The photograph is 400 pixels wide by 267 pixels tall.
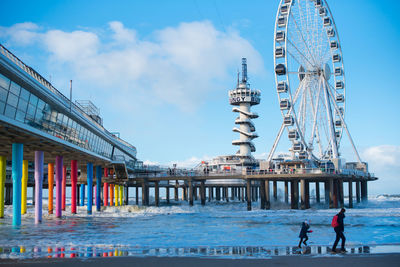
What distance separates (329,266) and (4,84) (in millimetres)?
19287

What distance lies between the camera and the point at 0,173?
30359 mm

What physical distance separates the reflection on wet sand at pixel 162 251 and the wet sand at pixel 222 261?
0.83 m

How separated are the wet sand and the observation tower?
235ft

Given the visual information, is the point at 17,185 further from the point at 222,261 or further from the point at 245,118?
the point at 245,118

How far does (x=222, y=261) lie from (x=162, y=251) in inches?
112

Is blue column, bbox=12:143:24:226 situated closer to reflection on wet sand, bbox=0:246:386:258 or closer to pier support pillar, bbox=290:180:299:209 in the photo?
reflection on wet sand, bbox=0:246:386:258

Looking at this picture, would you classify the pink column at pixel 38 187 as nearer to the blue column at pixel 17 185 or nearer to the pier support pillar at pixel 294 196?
the blue column at pixel 17 185

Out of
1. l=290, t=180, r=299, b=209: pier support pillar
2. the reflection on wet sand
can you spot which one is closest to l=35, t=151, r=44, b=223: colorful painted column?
the reflection on wet sand

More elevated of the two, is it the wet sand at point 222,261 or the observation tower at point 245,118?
the observation tower at point 245,118

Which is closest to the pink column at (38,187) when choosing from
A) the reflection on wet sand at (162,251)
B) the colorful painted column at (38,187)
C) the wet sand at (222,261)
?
the colorful painted column at (38,187)

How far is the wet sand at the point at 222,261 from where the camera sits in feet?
36.7

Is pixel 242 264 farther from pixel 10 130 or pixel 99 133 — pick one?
pixel 99 133

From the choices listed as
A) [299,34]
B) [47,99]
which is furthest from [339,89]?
[47,99]

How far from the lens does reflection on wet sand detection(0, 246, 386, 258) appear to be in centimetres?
1298
